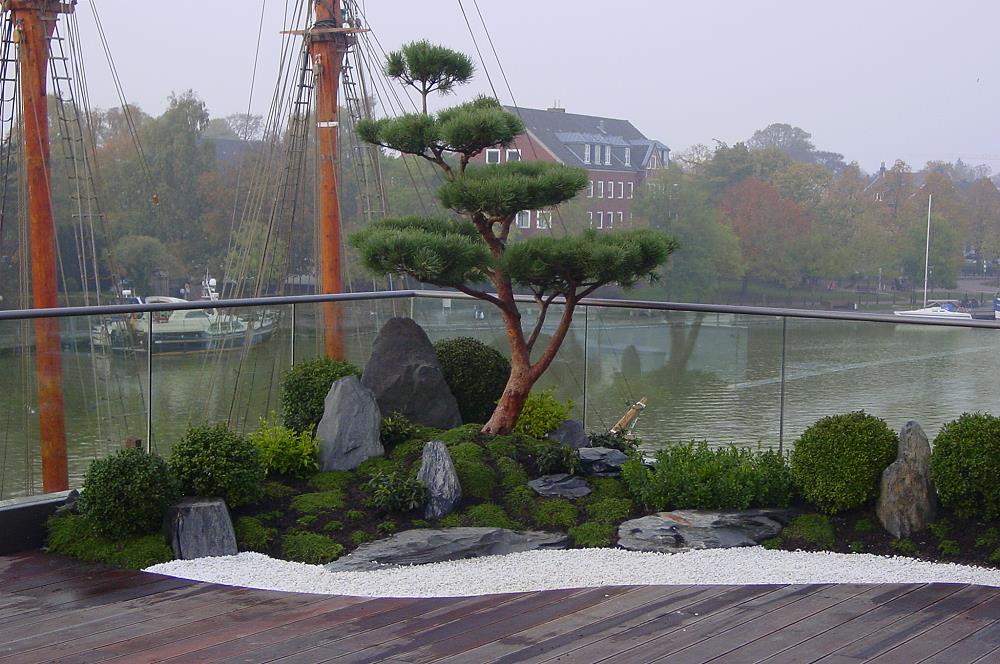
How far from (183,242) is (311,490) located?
2689 cm

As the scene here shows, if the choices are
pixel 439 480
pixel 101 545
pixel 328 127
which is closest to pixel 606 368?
pixel 439 480

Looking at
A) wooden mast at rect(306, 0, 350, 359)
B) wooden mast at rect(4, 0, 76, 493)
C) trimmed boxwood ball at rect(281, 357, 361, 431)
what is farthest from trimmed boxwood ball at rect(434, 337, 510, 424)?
wooden mast at rect(4, 0, 76, 493)

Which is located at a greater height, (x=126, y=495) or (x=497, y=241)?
(x=497, y=241)

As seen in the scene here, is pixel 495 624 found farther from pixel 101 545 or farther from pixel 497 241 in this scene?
pixel 497 241

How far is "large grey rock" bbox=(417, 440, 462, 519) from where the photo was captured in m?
4.67

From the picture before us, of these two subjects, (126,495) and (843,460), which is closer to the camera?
(126,495)

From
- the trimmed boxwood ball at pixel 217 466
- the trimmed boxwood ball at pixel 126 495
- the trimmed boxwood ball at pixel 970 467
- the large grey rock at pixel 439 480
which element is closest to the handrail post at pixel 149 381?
the trimmed boxwood ball at pixel 217 466

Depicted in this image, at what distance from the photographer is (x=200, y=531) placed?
14.1 feet

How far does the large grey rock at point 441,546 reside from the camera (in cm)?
421

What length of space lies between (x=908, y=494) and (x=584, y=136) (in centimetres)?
3190

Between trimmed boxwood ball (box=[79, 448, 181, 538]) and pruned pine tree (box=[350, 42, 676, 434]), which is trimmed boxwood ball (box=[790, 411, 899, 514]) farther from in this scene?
trimmed boxwood ball (box=[79, 448, 181, 538])

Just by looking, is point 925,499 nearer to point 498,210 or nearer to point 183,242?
point 498,210

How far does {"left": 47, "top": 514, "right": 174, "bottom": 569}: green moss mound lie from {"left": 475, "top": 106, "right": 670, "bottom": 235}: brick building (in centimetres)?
2844

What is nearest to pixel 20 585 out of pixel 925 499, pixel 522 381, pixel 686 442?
pixel 522 381
